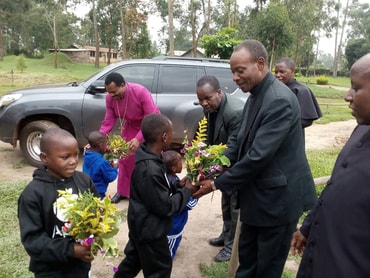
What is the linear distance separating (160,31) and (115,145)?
185 feet

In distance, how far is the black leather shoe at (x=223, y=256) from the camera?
373cm

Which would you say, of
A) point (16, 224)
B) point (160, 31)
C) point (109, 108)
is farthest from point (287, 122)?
point (160, 31)

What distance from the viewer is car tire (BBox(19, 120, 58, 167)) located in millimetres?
6309

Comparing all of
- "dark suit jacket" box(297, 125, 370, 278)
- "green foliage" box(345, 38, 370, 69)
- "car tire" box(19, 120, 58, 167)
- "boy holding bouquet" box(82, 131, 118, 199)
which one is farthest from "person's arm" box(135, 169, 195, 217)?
"green foliage" box(345, 38, 370, 69)

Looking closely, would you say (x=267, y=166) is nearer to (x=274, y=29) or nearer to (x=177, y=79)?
(x=177, y=79)

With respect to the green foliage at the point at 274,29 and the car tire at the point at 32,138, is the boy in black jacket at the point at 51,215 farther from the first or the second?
the green foliage at the point at 274,29

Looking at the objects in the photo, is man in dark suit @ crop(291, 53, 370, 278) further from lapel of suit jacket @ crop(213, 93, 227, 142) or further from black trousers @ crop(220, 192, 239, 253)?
black trousers @ crop(220, 192, 239, 253)

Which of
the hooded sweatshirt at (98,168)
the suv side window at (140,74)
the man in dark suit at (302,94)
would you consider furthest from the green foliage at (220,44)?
the hooded sweatshirt at (98,168)

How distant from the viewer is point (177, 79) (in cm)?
702

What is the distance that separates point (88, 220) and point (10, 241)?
102 inches

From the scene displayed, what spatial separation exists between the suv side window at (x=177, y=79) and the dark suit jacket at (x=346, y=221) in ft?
17.2

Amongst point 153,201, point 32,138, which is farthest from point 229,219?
point 32,138

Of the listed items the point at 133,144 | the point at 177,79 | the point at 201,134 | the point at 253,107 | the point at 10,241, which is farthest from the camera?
the point at 177,79

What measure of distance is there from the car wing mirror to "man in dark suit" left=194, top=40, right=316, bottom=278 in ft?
13.7
